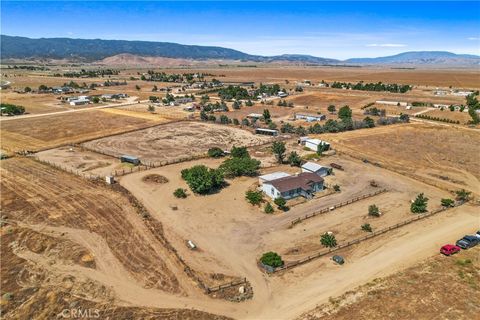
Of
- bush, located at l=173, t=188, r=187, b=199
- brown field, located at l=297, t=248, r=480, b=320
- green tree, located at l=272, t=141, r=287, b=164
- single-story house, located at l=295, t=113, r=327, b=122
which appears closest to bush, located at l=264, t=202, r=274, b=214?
bush, located at l=173, t=188, r=187, b=199

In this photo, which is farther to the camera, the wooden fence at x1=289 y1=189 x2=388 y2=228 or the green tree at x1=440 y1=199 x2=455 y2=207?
the green tree at x1=440 y1=199 x2=455 y2=207

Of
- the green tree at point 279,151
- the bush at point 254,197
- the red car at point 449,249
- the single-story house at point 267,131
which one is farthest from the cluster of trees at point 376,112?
the red car at point 449,249

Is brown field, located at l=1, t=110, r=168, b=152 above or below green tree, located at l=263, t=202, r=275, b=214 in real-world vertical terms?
below

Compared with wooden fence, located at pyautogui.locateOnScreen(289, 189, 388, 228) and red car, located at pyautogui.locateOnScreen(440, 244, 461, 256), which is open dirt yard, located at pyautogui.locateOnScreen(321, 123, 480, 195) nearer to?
wooden fence, located at pyautogui.locateOnScreen(289, 189, 388, 228)

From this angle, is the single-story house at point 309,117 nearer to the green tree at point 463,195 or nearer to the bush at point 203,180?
the green tree at point 463,195

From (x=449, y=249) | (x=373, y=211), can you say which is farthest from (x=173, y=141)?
(x=449, y=249)

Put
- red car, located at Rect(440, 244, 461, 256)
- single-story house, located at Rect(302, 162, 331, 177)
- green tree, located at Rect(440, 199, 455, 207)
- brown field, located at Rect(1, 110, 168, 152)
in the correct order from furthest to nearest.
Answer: brown field, located at Rect(1, 110, 168, 152)
single-story house, located at Rect(302, 162, 331, 177)
green tree, located at Rect(440, 199, 455, 207)
red car, located at Rect(440, 244, 461, 256)

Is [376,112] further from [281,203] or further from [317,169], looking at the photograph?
[281,203]

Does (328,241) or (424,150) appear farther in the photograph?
(424,150)
